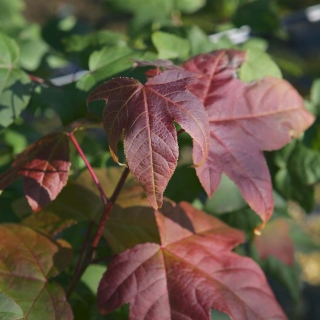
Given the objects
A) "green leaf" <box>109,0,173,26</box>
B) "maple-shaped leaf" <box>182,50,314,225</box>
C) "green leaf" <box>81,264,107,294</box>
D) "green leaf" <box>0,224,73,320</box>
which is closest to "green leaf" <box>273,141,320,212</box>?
"maple-shaped leaf" <box>182,50,314,225</box>

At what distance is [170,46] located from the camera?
1226 mm

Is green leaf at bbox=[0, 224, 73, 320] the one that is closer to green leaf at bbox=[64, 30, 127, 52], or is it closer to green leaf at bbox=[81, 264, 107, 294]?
green leaf at bbox=[81, 264, 107, 294]

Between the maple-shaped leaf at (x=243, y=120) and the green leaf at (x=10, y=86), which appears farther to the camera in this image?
the green leaf at (x=10, y=86)

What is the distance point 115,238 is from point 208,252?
18cm

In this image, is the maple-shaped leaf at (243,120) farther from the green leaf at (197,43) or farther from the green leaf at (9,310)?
the green leaf at (9,310)

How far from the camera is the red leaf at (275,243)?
138cm

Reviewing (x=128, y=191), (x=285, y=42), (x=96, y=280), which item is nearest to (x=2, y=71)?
(x=128, y=191)

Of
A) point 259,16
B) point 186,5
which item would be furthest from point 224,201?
point 186,5

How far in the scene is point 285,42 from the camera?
3.11m

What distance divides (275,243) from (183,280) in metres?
0.56

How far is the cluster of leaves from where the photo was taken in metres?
0.79

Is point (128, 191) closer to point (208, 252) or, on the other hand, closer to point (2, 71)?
point (208, 252)

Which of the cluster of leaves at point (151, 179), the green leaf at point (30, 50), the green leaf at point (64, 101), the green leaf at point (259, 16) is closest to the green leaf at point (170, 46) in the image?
the cluster of leaves at point (151, 179)

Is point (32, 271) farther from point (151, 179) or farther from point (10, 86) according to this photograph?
point (10, 86)
